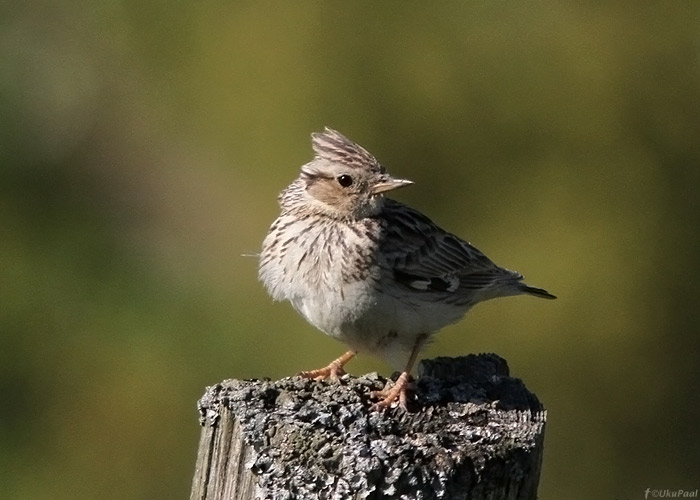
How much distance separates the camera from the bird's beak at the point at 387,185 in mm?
5477

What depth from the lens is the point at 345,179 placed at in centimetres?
559

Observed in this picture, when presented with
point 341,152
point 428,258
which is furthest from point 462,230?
point 341,152

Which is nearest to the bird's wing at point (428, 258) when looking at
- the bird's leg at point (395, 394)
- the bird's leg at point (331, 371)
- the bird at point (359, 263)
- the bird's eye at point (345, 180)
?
the bird at point (359, 263)

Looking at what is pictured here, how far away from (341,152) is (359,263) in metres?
0.64

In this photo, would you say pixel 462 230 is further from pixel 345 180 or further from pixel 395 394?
pixel 395 394

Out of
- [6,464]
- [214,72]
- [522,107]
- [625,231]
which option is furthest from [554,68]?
[6,464]

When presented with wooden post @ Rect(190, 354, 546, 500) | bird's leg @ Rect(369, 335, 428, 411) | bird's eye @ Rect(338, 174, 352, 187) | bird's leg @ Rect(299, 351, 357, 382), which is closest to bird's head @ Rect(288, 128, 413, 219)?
bird's eye @ Rect(338, 174, 352, 187)

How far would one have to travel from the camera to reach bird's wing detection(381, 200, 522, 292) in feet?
18.1

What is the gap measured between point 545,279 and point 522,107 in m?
1.59

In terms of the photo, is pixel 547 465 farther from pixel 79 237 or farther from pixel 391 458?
pixel 391 458

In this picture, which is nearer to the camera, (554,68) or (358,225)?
(358,225)

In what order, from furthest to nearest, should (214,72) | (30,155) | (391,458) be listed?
(30,155) → (214,72) → (391,458)

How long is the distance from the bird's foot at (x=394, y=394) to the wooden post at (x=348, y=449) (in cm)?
8

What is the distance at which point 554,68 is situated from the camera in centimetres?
985
